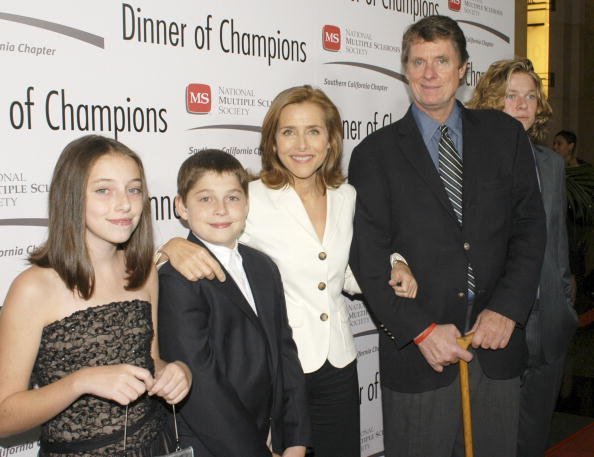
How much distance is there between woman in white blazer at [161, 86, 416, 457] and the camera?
8.95 ft

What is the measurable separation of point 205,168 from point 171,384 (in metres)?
0.77

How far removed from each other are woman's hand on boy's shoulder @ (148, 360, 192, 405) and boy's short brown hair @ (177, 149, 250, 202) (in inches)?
26.0

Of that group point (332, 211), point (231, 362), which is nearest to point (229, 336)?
point (231, 362)

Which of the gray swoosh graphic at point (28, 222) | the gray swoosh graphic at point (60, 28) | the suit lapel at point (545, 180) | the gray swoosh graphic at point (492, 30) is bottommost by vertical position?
the gray swoosh graphic at point (28, 222)

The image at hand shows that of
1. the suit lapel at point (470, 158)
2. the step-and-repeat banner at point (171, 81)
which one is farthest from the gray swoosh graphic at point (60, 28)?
the suit lapel at point (470, 158)

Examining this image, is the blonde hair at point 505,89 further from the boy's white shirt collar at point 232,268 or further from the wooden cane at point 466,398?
the boy's white shirt collar at point 232,268

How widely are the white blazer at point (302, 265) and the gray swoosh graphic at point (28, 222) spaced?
73cm

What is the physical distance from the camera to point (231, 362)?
2279 mm

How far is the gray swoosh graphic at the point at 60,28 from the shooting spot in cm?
239

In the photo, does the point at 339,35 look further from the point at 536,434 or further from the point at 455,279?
the point at 536,434

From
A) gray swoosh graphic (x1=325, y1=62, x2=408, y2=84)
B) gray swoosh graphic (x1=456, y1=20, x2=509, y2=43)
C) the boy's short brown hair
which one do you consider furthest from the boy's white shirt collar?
gray swoosh graphic (x1=456, y1=20, x2=509, y2=43)

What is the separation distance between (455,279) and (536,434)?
1.26 m

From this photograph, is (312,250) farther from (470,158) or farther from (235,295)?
(470,158)

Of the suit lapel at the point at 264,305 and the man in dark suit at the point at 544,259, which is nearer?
the suit lapel at the point at 264,305
